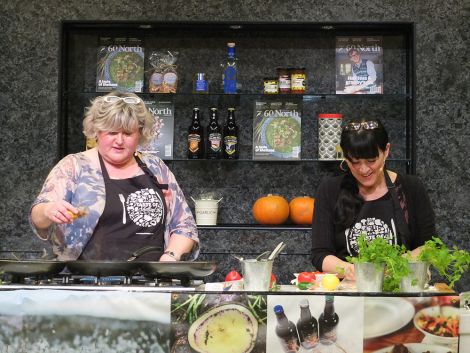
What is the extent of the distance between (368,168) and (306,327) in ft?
3.59

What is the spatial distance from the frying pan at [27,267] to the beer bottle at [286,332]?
771 millimetres

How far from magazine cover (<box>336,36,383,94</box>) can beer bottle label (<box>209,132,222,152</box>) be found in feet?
2.61

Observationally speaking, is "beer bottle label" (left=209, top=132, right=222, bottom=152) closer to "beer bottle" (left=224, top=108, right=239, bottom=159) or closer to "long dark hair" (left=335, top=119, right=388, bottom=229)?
"beer bottle" (left=224, top=108, right=239, bottom=159)

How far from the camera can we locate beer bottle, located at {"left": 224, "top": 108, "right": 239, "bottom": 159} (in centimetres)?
504

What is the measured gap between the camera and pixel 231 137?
5.03 m

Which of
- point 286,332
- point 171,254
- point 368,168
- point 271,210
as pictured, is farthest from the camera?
point 271,210

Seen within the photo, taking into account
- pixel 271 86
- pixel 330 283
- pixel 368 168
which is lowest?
pixel 330 283

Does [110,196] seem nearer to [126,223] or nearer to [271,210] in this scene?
[126,223]

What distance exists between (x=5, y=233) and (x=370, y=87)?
241cm

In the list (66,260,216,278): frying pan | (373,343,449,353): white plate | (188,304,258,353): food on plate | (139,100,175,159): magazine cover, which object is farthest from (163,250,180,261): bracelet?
(139,100,175,159): magazine cover

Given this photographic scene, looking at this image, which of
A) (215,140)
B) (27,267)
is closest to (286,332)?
(27,267)

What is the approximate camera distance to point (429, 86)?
4883mm

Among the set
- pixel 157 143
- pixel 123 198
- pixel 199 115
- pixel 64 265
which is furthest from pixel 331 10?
pixel 64 265

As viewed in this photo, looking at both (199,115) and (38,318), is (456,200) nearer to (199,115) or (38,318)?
(199,115)
